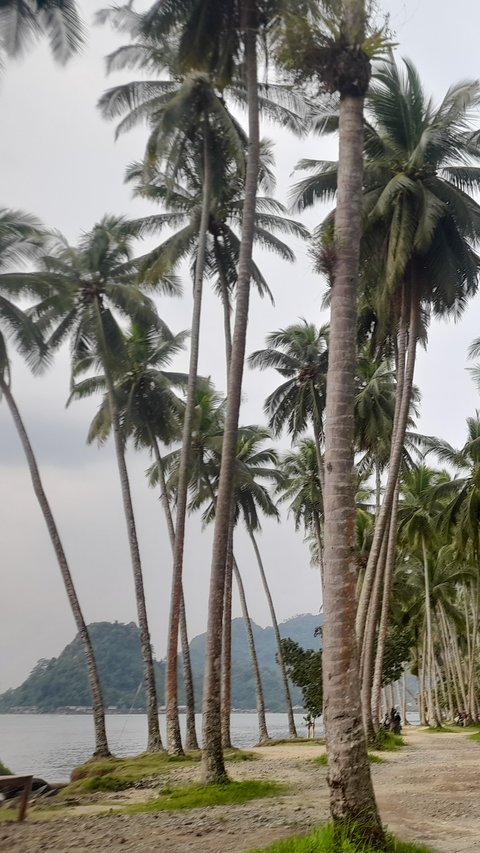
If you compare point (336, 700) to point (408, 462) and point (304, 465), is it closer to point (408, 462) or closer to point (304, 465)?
point (408, 462)

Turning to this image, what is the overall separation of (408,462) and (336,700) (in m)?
25.0

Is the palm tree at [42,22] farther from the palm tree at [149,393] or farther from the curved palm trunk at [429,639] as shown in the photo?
the curved palm trunk at [429,639]

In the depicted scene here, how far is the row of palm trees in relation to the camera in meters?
9.12

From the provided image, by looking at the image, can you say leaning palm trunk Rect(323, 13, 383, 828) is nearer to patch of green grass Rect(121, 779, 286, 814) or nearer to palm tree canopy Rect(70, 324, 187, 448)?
patch of green grass Rect(121, 779, 286, 814)

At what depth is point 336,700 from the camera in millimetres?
7922

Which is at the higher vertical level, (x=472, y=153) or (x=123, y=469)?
(x=472, y=153)

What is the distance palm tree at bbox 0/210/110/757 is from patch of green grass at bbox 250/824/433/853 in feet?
54.5

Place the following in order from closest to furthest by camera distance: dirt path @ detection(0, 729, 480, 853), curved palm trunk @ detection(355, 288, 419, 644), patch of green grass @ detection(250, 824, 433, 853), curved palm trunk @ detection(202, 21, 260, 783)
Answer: patch of green grass @ detection(250, 824, 433, 853)
dirt path @ detection(0, 729, 480, 853)
curved palm trunk @ detection(202, 21, 260, 783)
curved palm trunk @ detection(355, 288, 419, 644)

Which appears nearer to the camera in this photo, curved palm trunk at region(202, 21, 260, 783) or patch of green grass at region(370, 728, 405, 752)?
curved palm trunk at region(202, 21, 260, 783)

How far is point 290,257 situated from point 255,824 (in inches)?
690

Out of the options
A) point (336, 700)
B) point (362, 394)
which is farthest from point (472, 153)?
point (336, 700)

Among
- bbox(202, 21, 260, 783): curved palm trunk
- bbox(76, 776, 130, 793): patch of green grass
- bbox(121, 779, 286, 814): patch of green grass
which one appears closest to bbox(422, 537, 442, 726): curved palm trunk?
bbox(76, 776, 130, 793): patch of green grass

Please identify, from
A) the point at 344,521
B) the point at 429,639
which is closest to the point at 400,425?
the point at 344,521

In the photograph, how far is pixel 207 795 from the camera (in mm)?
12078
